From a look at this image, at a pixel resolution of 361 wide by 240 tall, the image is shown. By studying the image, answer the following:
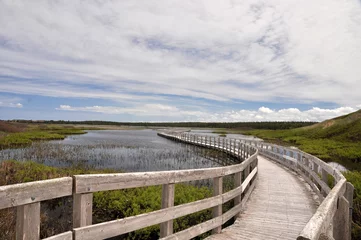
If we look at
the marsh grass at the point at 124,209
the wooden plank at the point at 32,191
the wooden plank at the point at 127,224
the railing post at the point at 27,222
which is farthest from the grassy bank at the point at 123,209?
the railing post at the point at 27,222

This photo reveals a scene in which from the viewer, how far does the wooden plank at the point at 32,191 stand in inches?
105

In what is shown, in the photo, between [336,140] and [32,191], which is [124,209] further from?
[336,140]

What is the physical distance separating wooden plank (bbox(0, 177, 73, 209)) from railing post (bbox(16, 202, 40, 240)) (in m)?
0.07

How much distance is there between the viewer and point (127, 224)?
3.87m

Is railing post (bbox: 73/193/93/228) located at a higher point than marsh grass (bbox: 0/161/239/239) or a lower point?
higher

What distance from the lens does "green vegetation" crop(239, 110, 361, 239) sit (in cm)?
1043

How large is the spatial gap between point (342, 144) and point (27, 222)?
42653mm

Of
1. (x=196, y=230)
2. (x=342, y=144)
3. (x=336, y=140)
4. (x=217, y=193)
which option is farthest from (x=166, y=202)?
(x=336, y=140)

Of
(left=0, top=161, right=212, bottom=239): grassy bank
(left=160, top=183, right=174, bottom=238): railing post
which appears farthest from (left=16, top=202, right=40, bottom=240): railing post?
(left=0, top=161, right=212, bottom=239): grassy bank

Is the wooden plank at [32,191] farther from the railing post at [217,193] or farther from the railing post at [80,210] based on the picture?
the railing post at [217,193]

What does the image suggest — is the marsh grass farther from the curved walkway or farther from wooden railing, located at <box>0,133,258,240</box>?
wooden railing, located at <box>0,133,258,240</box>

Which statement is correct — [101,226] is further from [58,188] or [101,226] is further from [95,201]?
[95,201]

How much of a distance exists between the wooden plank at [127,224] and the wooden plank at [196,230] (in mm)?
325

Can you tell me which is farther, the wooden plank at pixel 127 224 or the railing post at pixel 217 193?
the railing post at pixel 217 193
